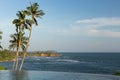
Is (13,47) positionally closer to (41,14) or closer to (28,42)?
(28,42)

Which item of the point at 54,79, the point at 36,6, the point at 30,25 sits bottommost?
the point at 54,79

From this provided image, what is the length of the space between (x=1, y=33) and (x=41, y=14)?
38.8 feet

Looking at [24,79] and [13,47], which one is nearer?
[24,79]

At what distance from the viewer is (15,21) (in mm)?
62406

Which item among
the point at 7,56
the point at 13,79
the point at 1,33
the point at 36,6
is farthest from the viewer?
the point at 7,56

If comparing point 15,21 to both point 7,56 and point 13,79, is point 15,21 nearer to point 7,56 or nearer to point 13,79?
point 13,79

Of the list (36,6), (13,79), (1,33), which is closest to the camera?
(13,79)

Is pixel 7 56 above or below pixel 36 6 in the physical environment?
below

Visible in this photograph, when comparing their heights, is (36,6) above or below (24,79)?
above

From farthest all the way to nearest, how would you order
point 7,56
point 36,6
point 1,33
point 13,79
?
point 7,56 < point 1,33 < point 36,6 < point 13,79

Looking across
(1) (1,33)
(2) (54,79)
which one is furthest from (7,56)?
(2) (54,79)

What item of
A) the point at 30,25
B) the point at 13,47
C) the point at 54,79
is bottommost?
the point at 54,79

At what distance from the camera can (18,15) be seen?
2443 inches

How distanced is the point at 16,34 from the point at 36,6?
8378mm
